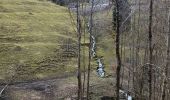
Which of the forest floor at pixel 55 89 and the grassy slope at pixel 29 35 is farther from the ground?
the grassy slope at pixel 29 35

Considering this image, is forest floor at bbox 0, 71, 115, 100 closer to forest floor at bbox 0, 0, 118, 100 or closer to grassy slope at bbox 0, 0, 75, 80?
forest floor at bbox 0, 0, 118, 100

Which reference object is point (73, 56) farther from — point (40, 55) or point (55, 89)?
point (55, 89)

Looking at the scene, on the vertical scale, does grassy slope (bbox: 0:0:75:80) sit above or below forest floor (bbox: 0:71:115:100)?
above

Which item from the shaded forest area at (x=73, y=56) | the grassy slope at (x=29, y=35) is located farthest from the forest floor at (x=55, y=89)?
the grassy slope at (x=29, y=35)

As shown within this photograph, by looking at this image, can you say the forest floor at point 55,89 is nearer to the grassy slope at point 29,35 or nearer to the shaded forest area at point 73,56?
the shaded forest area at point 73,56

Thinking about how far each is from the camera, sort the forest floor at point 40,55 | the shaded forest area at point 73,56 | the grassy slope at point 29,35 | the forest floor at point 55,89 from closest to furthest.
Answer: the forest floor at point 55,89
the shaded forest area at point 73,56
the forest floor at point 40,55
the grassy slope at point 29,35

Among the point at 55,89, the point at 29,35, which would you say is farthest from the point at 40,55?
the point at 55,89

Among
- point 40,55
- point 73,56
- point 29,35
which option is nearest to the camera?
point 40,55

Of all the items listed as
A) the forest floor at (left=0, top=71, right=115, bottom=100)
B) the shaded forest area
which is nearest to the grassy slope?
the shaded forest area

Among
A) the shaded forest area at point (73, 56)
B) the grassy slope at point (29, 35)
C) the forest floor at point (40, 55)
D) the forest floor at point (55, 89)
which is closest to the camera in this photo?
the forest floor at point (55, 89)
